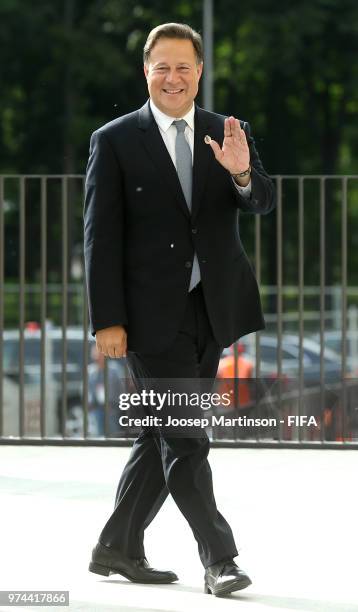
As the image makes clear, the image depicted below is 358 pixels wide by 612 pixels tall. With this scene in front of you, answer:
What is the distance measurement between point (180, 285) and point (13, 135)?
3074cm

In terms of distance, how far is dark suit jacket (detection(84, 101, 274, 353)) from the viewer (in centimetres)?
512

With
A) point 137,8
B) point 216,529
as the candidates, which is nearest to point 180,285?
point 216,529

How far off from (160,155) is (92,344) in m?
11.6

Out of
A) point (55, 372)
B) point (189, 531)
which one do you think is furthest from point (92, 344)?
point (189, 531)

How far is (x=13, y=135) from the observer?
116 ft

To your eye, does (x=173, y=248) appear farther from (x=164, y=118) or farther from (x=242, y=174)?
(x=164, y=118)

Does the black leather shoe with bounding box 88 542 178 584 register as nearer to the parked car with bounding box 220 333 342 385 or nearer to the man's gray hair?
the man's gray hair

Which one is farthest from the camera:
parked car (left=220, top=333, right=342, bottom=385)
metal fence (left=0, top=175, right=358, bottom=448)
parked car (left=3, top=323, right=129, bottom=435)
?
parked car (left=3, top=323, right=129, bottom=435)

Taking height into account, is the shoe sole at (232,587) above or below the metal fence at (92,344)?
below

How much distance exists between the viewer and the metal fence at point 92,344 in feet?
28.2

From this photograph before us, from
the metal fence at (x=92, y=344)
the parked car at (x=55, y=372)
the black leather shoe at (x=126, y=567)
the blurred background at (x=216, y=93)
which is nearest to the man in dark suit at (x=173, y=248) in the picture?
the black leather shoe at (x=126, y=567)

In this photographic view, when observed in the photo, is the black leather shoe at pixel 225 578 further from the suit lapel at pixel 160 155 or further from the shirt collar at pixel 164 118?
the shirt collar at pixel 164 118

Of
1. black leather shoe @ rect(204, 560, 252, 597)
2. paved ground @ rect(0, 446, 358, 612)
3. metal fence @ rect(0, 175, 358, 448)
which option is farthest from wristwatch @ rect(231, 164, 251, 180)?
paved ground @ rect(0, 446, 358, 612)

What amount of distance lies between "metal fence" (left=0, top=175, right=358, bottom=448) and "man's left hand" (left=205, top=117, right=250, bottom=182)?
1067 millimetres
